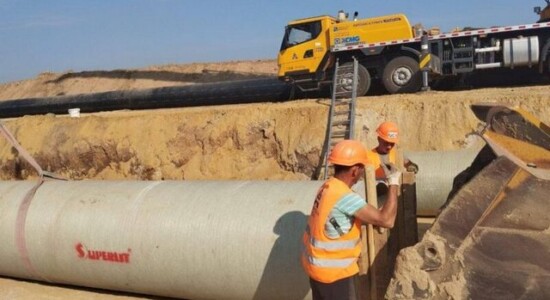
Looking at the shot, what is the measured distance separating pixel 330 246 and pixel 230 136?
33.7ft

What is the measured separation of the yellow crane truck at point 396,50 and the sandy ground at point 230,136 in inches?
30.1

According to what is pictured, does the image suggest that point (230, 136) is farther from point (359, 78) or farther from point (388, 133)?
point (388, 133)

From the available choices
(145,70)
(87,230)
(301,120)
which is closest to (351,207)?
(87,230)

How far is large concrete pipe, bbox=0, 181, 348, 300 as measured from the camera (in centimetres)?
511

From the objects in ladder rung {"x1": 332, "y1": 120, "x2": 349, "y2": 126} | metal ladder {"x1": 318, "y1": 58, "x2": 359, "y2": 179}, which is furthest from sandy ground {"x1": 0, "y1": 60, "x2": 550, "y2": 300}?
ladder rung {"x1": 332, "y1": 120, "x2": 349, "y2": 126}

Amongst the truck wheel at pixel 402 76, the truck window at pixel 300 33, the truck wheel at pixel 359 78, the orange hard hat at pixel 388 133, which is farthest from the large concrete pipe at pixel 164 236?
the truck window at pixel 300 33

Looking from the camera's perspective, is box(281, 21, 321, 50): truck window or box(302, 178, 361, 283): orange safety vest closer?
box(302, 178, 361, 283): orange safety vest

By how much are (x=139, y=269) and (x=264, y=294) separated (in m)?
1.37

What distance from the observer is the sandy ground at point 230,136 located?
12.1 meters

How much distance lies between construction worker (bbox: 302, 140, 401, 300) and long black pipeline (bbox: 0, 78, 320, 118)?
12.5 meters

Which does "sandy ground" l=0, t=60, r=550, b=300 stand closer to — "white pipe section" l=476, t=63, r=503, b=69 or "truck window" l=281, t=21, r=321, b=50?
"white pipe section" l=476, t=63, r=503, b=69

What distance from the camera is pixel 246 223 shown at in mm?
5234

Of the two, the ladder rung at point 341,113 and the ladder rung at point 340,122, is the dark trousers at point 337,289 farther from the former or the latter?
the ladder rung at point 341,113

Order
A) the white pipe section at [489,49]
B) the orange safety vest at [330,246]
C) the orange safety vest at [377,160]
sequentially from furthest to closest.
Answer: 1. the white pipe section at [489,49]
2. the orange safety vest at [377,160]
3. the orange safety vest at [330,246]
